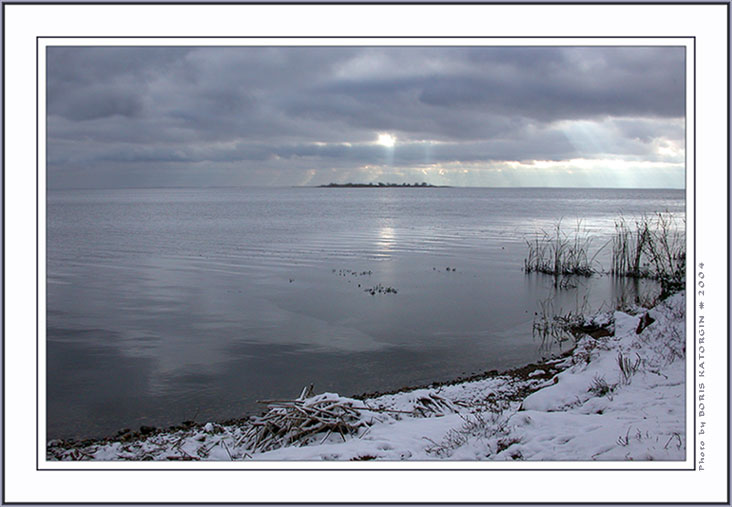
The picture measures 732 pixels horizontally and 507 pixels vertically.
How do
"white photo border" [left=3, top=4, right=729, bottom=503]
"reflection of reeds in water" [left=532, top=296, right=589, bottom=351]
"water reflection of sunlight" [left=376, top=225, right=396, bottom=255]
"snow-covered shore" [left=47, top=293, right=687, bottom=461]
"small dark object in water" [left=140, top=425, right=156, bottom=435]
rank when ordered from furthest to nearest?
1. "water reflection of sunlight" [left=376, top=225, right=396, bottom=255]
2. "reflection of reeds in water" [left=532, top=296, right=589, bottom=351]
3. "small dark object in water" [left=140, top=425, right=156, bottom=435]
4. "snow-covered shore" [left=47, top=293, right=687, bottom=461]
5. "white photo border" [left=3, top=4, right=729, bottom=503]

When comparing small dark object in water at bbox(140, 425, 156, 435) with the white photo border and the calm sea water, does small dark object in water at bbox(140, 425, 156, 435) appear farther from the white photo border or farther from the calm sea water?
the white photo border

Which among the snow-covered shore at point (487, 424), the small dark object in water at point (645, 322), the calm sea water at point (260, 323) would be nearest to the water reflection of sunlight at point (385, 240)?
the calm sea water at point (260, 323)

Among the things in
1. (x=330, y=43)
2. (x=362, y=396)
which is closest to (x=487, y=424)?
(x=362, y=396)

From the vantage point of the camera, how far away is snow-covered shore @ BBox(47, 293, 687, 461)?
5734mm

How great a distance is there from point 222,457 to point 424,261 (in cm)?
1833

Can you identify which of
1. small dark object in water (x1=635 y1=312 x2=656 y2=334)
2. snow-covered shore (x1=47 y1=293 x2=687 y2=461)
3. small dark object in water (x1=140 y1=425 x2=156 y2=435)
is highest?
small dark object in water (x1=635 y1=312 x2=656 y2=334)

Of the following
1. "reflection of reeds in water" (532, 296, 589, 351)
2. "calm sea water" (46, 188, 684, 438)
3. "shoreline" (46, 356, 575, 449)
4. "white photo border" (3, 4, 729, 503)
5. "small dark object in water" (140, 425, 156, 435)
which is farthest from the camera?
"reflection of reeds in water" (532, 296, 589, 351)

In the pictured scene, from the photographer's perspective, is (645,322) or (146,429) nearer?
(146,429)

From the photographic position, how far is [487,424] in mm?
6617

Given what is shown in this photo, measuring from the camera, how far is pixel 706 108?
220 inches

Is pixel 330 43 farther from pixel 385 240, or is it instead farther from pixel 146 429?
pixel 385 240

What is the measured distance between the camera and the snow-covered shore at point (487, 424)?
5734mm

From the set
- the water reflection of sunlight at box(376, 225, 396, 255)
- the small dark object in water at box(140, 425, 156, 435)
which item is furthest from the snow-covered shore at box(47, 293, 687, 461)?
the water reflection of sunlight at box(376, 225, 396, 255)

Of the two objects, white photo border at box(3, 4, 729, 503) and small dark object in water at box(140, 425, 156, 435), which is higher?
white photo border at box(3, 4, 729, 503)
